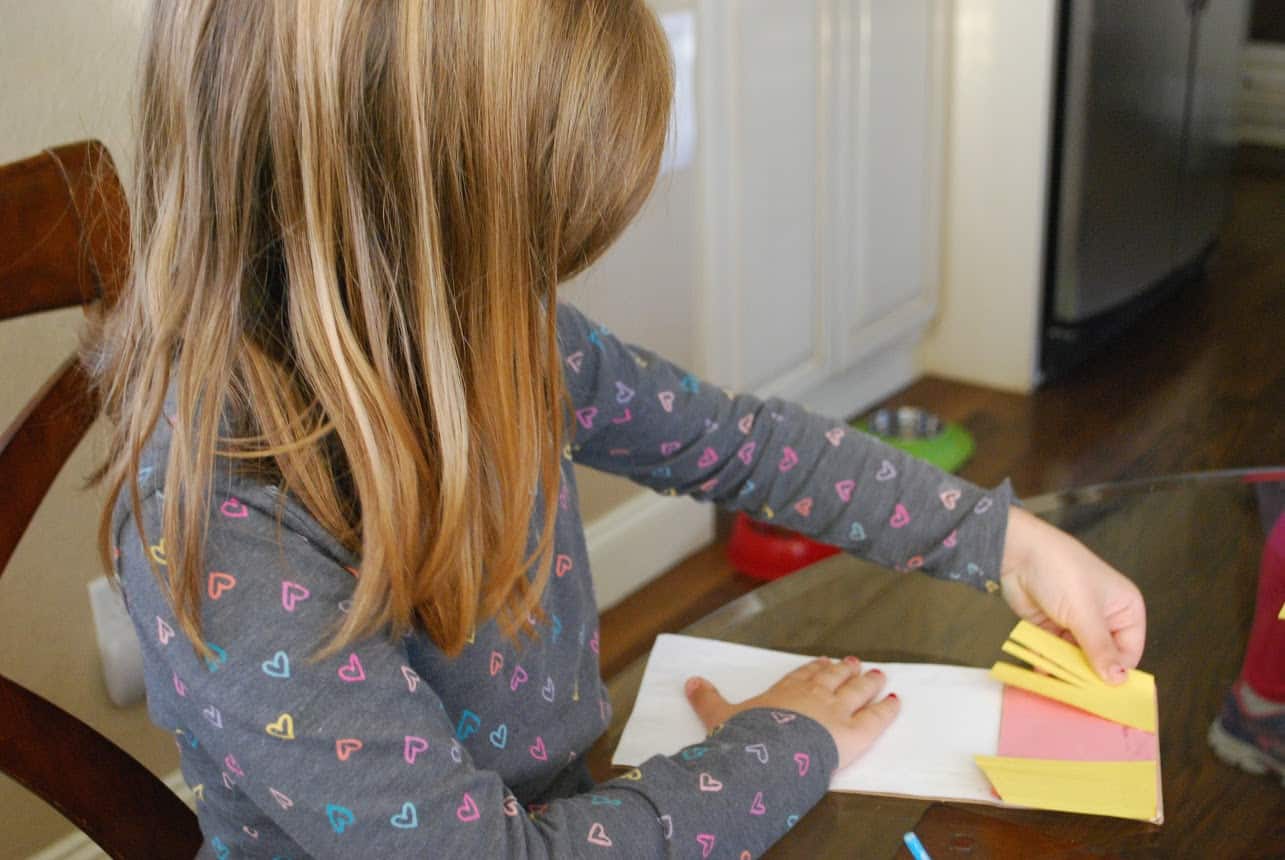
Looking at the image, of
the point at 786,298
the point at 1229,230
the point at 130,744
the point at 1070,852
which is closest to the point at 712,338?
the point at 786,298

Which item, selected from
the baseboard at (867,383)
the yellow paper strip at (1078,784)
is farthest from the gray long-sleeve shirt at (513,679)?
the baseboard at (867,383)

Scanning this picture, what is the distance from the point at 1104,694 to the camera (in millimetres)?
875

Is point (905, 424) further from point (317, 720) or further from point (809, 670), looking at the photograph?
point (317, 720)

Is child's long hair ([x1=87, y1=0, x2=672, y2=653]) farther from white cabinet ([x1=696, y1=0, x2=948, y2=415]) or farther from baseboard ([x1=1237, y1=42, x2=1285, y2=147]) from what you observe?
baseboard ([x1=1237, y1=42, x2=1285, y2=147])

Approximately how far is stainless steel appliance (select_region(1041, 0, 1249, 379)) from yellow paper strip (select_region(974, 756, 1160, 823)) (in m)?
2.11

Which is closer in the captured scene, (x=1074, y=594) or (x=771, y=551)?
(x=1074, y=594)

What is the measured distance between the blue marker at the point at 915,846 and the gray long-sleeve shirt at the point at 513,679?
0.21 feet

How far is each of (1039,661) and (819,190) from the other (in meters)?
1.67

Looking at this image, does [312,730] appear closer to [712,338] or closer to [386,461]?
[386,461]

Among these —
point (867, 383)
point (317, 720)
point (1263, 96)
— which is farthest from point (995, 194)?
point (317, 720)

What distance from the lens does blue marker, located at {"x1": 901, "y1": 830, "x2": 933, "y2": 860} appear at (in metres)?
0.74

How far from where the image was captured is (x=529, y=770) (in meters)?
0.91

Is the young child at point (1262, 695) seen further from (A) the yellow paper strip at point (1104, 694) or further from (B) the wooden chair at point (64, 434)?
(B) the wooden chair at point (64, 434)

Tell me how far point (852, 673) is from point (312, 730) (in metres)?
0.37
